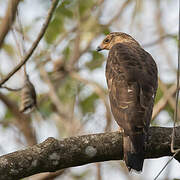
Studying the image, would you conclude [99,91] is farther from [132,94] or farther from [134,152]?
→ [134,152]

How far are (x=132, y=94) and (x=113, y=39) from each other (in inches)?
102

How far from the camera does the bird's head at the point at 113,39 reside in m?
7.46

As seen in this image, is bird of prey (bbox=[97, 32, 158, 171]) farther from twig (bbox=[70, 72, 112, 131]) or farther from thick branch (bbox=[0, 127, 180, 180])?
twig (bbox=[70, 72, 112, 131])

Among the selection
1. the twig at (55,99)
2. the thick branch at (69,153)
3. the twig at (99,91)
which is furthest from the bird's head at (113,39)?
the thick branch at (69,153)

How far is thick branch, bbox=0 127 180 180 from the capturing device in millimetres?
4105

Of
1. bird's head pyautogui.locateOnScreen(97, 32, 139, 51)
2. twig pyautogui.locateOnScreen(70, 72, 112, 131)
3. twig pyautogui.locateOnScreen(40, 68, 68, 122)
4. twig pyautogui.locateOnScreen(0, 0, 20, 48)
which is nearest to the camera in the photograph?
twig pyautogui.locateOnScreen(0, 0, 20, 48)

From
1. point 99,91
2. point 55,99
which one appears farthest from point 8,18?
point 99,91

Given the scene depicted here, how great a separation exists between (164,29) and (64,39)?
2.38 m

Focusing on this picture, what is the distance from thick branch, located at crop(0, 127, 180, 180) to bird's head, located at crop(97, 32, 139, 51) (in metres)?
2.91

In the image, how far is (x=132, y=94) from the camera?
16.9 feet

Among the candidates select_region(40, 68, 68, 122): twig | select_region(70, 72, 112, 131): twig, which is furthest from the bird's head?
select_region(40, 68, 68, 122): twig

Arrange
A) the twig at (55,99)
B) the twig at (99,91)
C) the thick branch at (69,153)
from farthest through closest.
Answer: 1. the twig at (55,99)
2. the twig at (99,91)
3. the thick branch at (69,153)

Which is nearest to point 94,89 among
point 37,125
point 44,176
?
point 37,125

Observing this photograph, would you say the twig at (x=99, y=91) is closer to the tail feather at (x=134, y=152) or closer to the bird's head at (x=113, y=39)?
the bird's head at (x=113, y=39)
